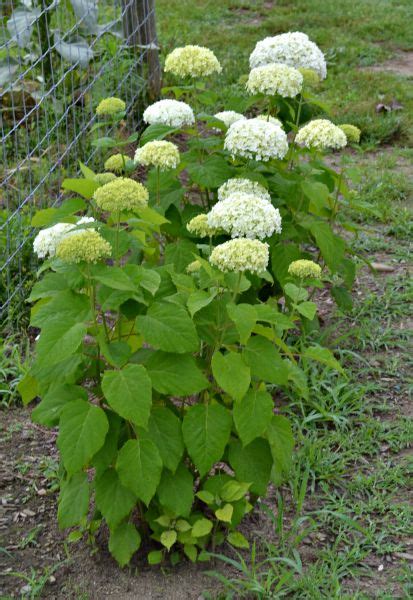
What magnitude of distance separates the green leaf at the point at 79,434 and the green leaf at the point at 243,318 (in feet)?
1.33

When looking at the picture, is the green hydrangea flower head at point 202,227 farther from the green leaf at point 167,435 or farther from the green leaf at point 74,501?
the green leaf at point 74,501

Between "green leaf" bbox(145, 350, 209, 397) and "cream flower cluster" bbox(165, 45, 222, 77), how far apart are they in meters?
1.34

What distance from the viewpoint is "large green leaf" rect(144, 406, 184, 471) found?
231 centimetres

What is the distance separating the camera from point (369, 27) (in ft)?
27.1

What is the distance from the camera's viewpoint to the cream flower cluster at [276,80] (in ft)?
10.4

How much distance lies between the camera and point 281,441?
2.44 m

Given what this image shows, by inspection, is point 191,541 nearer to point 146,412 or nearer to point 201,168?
point 146,412

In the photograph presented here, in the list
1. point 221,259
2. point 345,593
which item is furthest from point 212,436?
point 345,593

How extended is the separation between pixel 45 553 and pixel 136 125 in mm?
3370

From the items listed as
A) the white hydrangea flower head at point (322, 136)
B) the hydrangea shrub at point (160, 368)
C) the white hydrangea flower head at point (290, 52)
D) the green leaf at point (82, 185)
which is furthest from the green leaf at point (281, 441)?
the white hydrangea flower head at point (290, 52)

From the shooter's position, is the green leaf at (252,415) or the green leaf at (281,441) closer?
the green leaf at (252,415)

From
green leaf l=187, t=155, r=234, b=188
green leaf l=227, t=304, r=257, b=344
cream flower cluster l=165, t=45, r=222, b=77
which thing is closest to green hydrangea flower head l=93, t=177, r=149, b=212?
green leaf l=227, t=304, r=257, b=344

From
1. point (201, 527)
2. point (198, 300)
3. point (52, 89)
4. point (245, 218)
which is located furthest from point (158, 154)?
point (52, 89)

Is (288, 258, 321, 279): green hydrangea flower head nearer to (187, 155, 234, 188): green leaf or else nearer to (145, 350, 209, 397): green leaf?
(145, 350, 209, 397): green leaf
